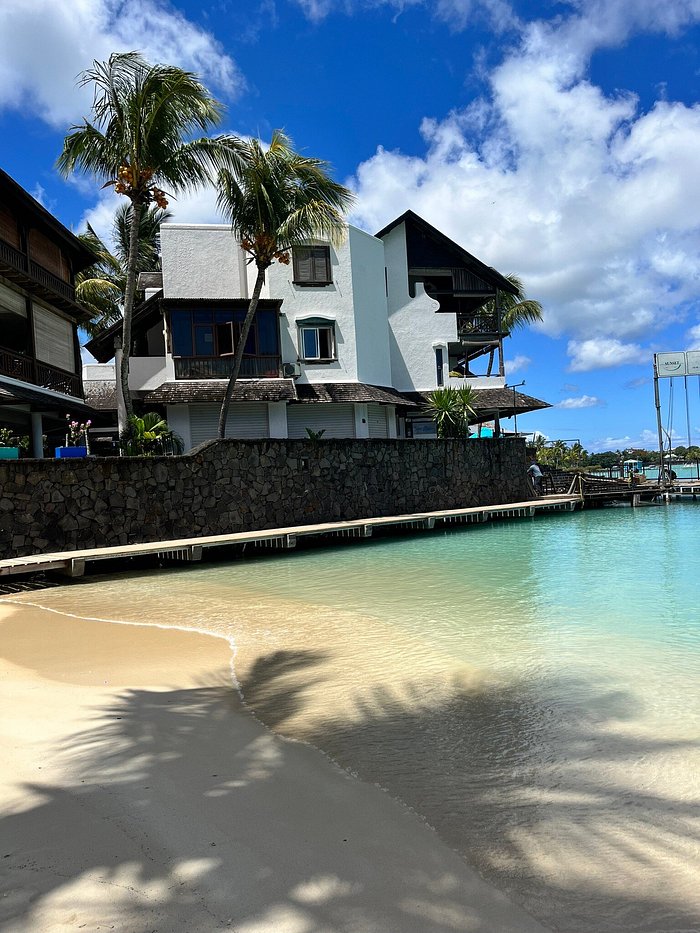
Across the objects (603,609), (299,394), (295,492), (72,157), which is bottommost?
(603,609)

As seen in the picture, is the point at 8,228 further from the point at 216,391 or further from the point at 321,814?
the point at 321,814

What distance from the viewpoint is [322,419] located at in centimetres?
2670

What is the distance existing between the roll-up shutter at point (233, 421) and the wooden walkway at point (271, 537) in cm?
580

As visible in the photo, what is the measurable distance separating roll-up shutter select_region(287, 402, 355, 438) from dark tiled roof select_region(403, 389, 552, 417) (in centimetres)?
378

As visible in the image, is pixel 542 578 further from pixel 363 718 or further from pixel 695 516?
pixel 695 516

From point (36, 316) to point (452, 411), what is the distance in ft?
51.9

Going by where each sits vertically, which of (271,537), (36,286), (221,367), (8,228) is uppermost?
(8,228)

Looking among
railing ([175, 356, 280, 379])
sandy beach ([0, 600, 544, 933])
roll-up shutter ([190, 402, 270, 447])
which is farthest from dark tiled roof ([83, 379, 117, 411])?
sandy beach ([0, 600, 544, 933])

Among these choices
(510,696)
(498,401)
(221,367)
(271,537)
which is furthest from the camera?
(498,401)

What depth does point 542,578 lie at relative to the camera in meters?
14.1

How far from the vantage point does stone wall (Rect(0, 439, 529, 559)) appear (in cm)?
1616

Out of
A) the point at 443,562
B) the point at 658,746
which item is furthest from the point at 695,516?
the point at 658,746

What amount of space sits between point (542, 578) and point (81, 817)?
11705mm

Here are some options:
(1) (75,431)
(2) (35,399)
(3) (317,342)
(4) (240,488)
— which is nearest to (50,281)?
(1) (75,431)
